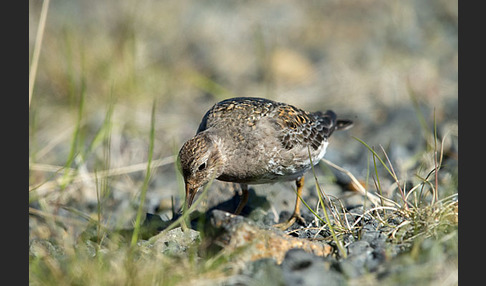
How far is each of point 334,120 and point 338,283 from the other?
12.3 feet

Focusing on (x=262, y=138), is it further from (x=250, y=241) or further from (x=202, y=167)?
(x=250, y=241)

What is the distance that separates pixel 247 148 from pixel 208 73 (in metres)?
5.38

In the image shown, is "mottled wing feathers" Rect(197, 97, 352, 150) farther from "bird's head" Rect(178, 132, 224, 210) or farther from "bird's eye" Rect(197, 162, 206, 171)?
"bird's eye" Rect(197, 162, 206, 171)

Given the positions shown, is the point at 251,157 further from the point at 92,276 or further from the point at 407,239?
the point at 92,276

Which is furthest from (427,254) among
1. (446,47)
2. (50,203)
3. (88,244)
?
(446,47)

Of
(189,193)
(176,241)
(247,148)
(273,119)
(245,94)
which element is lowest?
(176,241)

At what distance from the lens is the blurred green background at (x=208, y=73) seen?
8.70 meters

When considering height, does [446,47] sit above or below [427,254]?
above

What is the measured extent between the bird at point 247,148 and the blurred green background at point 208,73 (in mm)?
1786

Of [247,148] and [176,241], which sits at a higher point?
[247,148]

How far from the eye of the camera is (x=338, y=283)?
4.25 metres

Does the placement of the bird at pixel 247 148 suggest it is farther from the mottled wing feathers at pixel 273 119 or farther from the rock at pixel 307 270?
the rock at pixel 307 270

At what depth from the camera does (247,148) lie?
632 centimetres

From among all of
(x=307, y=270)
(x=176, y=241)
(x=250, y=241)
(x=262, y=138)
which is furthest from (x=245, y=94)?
(x=307, y=270)
